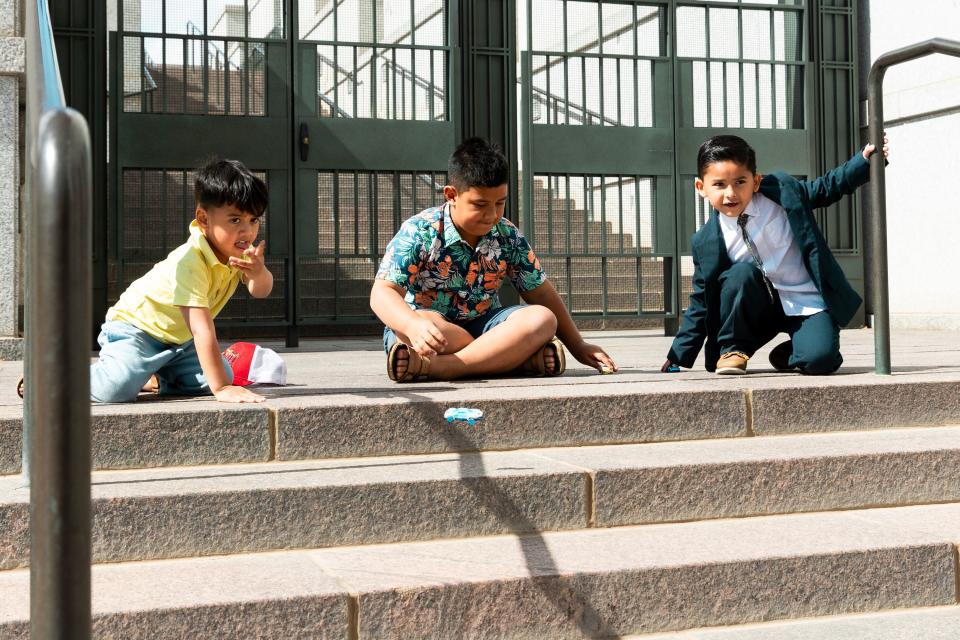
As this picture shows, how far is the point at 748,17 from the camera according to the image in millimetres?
8633

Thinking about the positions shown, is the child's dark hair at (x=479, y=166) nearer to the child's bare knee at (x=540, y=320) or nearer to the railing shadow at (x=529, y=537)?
the child's bare knee at (x=540, y=320)

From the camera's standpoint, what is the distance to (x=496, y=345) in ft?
12.0

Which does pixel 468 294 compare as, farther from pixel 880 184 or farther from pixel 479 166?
pixel 880 184

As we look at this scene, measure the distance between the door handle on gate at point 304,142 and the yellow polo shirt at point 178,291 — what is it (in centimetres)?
448

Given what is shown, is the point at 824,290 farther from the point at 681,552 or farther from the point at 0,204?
the point at 0,204

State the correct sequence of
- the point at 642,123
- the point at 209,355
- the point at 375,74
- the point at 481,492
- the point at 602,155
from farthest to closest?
the point at 642,123, the point at 602,155, the point at 375,74, the point at 209,355, the point at 481,492

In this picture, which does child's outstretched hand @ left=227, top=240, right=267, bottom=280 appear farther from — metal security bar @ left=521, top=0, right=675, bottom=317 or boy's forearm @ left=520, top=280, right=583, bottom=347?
metal security bar @ left=521, top=0, right=675, bottom=317

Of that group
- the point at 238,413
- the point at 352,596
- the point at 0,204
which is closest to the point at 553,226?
the point at 0,204

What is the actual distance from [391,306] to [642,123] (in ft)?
17.5

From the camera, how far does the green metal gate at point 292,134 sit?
291 inches

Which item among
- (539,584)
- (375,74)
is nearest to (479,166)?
(539,584)

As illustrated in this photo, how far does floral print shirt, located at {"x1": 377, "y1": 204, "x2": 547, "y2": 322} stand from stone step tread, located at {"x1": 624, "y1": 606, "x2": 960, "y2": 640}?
183 cm

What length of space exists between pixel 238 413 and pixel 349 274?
5614 millimetres

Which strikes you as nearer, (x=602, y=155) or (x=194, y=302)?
(x=194, y=302)
